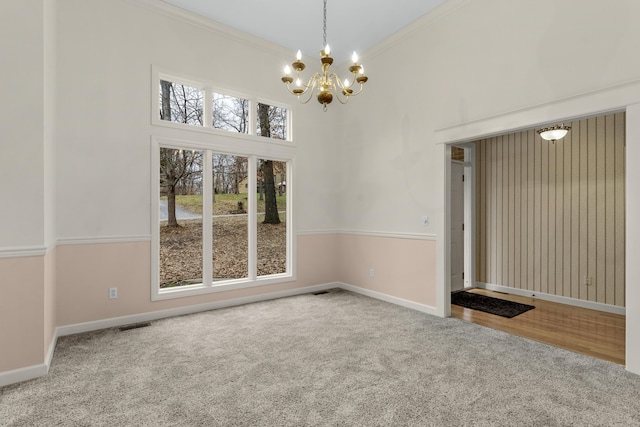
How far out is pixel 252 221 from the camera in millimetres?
4805

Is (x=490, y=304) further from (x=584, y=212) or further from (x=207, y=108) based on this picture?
(x=207, y=108)

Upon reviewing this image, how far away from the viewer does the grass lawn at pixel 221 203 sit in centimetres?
427

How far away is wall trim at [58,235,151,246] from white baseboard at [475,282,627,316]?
538 cm

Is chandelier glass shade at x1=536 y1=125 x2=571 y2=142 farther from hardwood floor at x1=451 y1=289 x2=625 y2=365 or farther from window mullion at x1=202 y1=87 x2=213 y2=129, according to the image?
window mullion at x1=202 y1=87 x2=213 y2=129

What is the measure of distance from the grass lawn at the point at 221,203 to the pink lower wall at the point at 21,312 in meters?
1.71

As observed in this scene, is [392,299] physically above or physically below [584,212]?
below

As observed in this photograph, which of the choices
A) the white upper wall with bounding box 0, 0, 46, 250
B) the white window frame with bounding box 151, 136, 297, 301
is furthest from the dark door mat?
the white upper wall with bounding box 0, 0, 46, 250

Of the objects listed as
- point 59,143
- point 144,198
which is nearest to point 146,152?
point 144,198

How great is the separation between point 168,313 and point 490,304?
14.4 feet

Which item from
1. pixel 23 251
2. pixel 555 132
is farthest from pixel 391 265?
pixel 23 251

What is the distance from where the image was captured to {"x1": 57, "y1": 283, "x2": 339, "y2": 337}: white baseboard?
3.46 m

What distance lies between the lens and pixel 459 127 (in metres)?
3.87

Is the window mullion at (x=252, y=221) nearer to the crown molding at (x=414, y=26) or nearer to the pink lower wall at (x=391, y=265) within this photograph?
the pink lower wall at (x=391, y=265)

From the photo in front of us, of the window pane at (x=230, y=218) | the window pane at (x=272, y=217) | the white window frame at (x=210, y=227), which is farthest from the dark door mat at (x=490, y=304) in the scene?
the window pane at (x=230, y=218)
